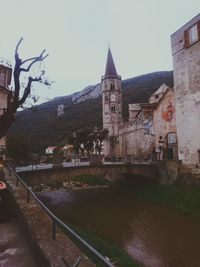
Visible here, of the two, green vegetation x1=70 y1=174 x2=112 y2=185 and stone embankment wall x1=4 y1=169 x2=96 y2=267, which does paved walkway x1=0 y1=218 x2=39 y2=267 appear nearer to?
stone embankment wall x1=4 y1=169 x2=96 y2=267

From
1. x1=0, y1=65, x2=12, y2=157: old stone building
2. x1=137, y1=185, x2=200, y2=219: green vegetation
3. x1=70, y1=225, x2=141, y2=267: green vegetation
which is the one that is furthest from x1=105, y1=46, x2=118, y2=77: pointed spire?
x1=70, y1=225, x2=141, y2=267: green vegetation

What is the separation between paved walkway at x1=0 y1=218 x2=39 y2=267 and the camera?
4.29m

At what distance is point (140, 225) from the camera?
53.1ft

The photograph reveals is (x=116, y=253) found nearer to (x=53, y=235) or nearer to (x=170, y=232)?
(x=170, y=232)

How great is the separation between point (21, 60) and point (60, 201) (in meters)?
18.1

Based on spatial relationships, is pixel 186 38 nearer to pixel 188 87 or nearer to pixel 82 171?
pixel 188 87

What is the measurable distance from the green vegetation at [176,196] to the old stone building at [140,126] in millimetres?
5653

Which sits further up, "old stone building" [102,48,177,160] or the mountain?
the mountain

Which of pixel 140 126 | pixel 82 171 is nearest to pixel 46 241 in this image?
pixel 82 171

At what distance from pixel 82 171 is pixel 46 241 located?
17.0 m

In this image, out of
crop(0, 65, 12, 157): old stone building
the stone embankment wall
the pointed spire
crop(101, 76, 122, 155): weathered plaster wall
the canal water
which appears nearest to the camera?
the stone embankment wall

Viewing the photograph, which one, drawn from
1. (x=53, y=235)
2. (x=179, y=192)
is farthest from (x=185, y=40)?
(x=53, y=235)

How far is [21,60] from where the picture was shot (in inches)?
376

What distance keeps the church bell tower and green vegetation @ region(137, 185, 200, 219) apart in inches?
1037
